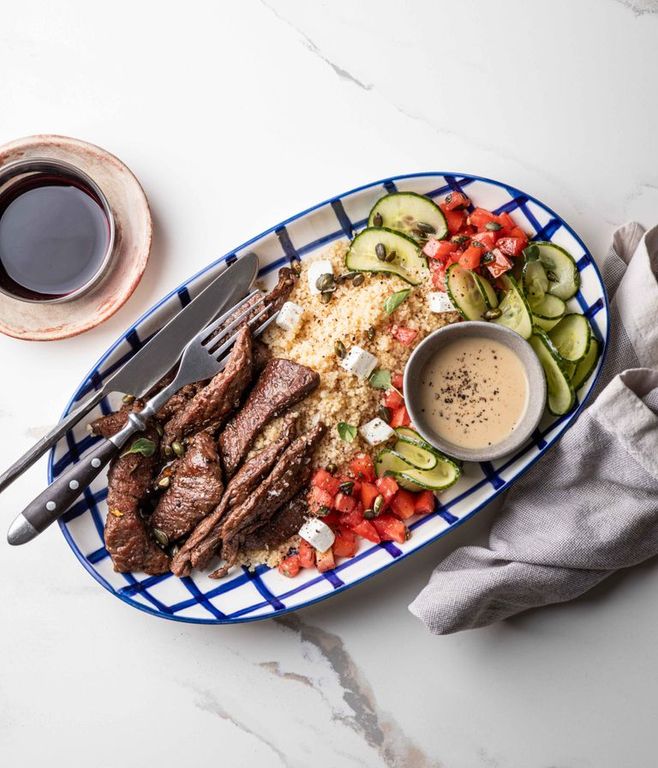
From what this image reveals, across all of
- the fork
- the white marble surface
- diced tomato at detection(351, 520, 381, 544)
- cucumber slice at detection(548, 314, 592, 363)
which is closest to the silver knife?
the fork

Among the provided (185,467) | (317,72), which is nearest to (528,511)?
(185,467)

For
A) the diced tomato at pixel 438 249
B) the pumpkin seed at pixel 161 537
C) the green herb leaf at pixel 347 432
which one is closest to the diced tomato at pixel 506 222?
the diced tomato at pixel 438 249

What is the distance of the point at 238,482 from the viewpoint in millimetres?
3346

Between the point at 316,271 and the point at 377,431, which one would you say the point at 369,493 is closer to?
the point at 377,431

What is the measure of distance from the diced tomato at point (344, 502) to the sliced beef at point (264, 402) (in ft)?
1.73

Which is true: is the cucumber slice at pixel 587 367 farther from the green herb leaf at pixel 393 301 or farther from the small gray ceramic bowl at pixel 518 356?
the green herb leaf at pixel 393 301

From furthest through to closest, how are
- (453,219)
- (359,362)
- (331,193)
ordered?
(331,193) → (453,219) → (359,362)

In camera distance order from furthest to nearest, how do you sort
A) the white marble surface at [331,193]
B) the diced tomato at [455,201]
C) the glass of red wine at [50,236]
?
the white marble surface at [331,193] < the glass of red wine at [50,236] < the diced tomato at [455,201]

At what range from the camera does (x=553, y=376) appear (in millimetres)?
3328

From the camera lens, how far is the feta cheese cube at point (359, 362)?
324 cm

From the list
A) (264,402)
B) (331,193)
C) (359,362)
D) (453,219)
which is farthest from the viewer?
(331,193)

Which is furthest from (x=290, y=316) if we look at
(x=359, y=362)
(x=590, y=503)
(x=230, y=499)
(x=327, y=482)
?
(x=590, y=503)

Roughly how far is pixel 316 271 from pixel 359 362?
56 cm

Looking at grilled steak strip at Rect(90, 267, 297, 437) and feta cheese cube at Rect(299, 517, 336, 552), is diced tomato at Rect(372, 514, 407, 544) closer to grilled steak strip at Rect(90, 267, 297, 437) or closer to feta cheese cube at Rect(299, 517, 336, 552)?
feta cheese cube at Rect(299, 517, 336, 552)
